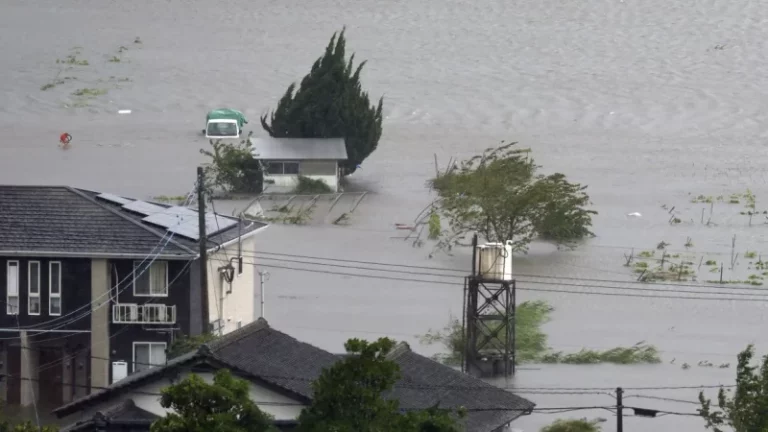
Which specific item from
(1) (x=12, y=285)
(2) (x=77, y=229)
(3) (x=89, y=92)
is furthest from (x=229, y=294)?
(3) (x=89, y=92)

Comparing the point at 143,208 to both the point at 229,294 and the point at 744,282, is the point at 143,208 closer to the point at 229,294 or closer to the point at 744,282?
the point at 229,294

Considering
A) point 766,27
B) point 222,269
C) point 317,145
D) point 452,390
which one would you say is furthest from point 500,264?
point 766,27

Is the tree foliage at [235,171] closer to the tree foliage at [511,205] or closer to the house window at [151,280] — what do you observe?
the tree foliage at [511,205]

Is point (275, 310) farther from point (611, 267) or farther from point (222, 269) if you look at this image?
point (611, 267)

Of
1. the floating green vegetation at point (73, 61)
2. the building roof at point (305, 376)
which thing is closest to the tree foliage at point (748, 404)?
the building roof at point (305, 376)

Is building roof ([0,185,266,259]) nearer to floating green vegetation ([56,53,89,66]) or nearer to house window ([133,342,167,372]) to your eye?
house window ([133,342,167,372])

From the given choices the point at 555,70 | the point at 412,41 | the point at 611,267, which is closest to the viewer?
the point at 611,267
